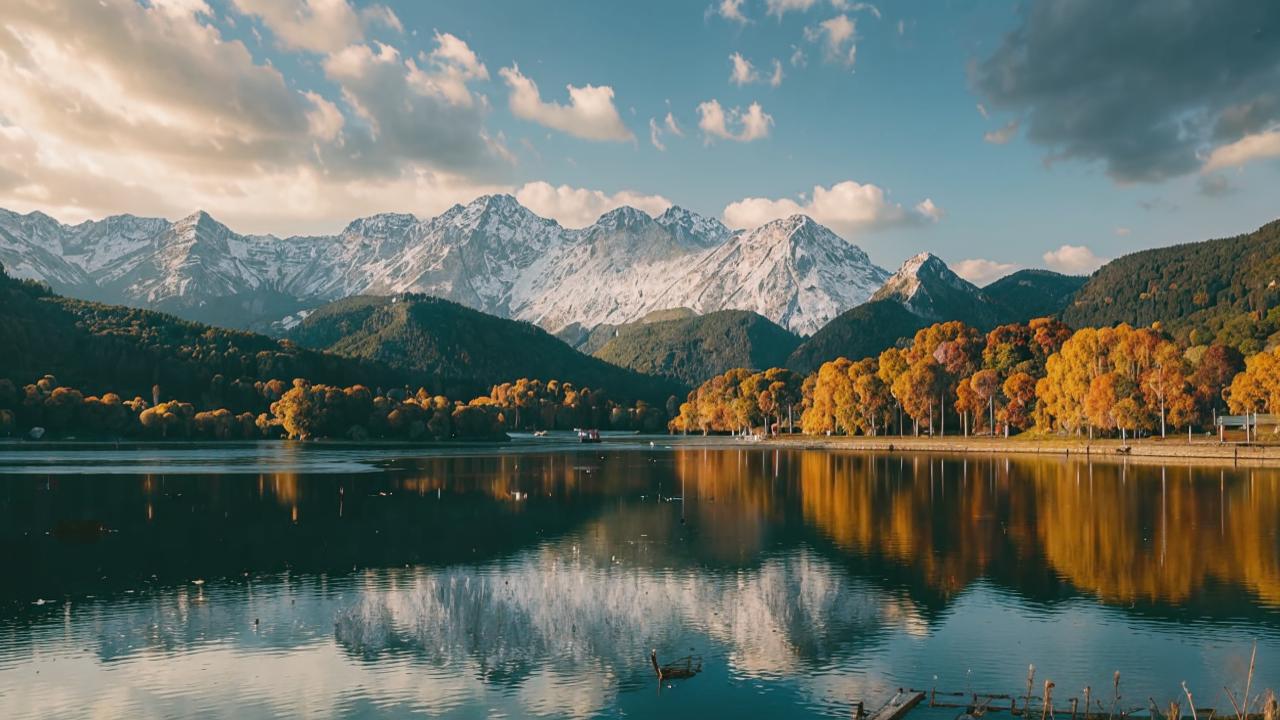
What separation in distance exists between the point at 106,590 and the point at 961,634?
4285cm

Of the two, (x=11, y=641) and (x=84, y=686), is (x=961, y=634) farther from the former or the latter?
(x=11, y=641)

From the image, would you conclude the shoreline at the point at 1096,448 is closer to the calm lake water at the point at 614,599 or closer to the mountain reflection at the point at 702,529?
the mountain reflection at the point at 702,529

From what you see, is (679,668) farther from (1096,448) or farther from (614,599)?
(1096,448)

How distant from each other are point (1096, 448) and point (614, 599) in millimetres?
137491

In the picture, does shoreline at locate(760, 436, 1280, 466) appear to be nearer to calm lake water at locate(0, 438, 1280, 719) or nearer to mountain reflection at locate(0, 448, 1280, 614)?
mountain reflection at locate(0, 448, 1280, 614)

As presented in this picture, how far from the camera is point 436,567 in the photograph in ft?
185

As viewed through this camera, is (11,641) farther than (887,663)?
Yes

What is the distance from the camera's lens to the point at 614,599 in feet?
156

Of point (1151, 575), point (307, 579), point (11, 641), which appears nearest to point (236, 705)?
point (11, 641)

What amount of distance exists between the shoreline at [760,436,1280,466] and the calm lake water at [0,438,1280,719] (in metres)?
49.7

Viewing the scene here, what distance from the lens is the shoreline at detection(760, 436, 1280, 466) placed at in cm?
13662

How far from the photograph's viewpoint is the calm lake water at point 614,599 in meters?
33.2

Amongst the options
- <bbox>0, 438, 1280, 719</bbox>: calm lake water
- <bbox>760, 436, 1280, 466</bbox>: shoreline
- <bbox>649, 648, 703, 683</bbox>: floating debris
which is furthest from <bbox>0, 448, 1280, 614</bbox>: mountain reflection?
<bbox>760, 436, 1280, 466</bbox>: shoreline

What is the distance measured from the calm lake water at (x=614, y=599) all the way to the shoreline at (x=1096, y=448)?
4965cm
